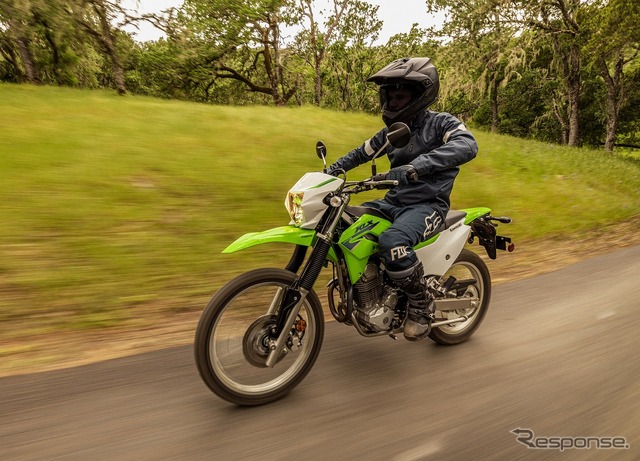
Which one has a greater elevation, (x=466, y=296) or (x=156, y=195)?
(x=156, y=195)

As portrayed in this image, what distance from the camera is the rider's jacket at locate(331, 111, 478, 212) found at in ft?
10.3

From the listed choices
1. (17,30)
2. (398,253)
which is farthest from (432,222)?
(17,30)

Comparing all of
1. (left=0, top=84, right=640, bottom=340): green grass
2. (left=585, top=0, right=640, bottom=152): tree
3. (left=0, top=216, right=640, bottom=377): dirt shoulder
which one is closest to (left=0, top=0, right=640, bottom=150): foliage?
(left=585, top=0, right=640, bottom=152): tree

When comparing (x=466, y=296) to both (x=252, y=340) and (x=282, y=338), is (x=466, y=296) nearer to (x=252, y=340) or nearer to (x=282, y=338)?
(x=282, y=338)

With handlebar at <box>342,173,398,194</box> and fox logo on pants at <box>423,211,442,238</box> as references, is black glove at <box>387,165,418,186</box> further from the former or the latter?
fox logo on pants at <box>423,211,442,238</box>


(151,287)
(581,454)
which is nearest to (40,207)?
(151,287)

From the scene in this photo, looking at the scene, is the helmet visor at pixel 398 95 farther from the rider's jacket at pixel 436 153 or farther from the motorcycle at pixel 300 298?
the motorcycle at pixel 300 298

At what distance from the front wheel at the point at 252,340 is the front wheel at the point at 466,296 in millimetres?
1239

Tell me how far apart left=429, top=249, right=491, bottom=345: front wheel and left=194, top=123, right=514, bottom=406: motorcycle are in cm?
46

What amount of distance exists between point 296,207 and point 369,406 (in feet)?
4.51

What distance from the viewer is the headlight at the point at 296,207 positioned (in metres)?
2.88

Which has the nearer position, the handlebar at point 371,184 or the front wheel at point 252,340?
the front wheel at point 252,340

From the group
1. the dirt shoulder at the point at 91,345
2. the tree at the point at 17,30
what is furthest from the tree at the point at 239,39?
the dirt shoulder at the point at 91,345

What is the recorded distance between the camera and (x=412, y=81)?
3.20 metres
